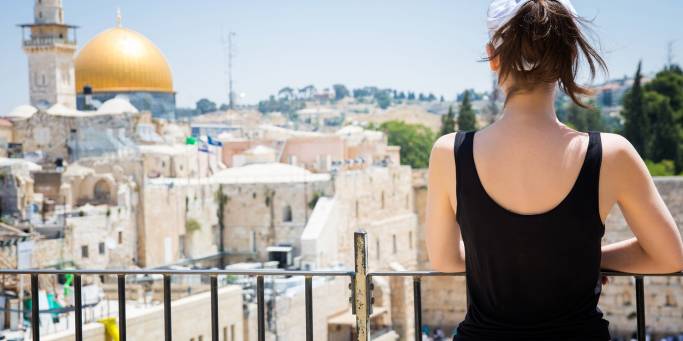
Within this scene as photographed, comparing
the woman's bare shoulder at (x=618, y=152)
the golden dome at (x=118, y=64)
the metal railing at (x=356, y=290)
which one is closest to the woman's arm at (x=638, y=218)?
the woman's bare shoulder at (x=618, y=152)

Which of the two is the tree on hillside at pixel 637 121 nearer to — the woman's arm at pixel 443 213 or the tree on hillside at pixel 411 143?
the tree on hillside at pixel 411 143

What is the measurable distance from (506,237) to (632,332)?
21.8m

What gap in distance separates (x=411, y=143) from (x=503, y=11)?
181ft

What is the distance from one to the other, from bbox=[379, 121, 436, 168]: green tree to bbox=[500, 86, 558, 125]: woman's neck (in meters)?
50.3

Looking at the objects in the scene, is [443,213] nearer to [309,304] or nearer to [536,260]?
[536,260]

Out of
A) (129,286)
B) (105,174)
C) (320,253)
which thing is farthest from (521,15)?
(105,174)

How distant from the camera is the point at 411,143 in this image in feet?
187

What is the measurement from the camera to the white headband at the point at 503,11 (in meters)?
1.97

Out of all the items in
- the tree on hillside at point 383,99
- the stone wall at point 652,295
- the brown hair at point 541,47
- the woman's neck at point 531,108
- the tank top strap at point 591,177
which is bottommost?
the stone wall at point 652,295

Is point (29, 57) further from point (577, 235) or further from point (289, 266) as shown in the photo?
point (577, 235)

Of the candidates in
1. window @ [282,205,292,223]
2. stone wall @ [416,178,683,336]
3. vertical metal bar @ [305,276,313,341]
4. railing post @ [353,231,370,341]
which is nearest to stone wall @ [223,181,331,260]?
window @ [282,205,292,223]

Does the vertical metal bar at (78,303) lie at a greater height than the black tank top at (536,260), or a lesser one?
lesser

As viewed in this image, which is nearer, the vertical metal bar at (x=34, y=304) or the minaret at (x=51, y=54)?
the vertical metal bar at (x=34, y=304)

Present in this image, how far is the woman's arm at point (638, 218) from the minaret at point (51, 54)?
1457 inches
